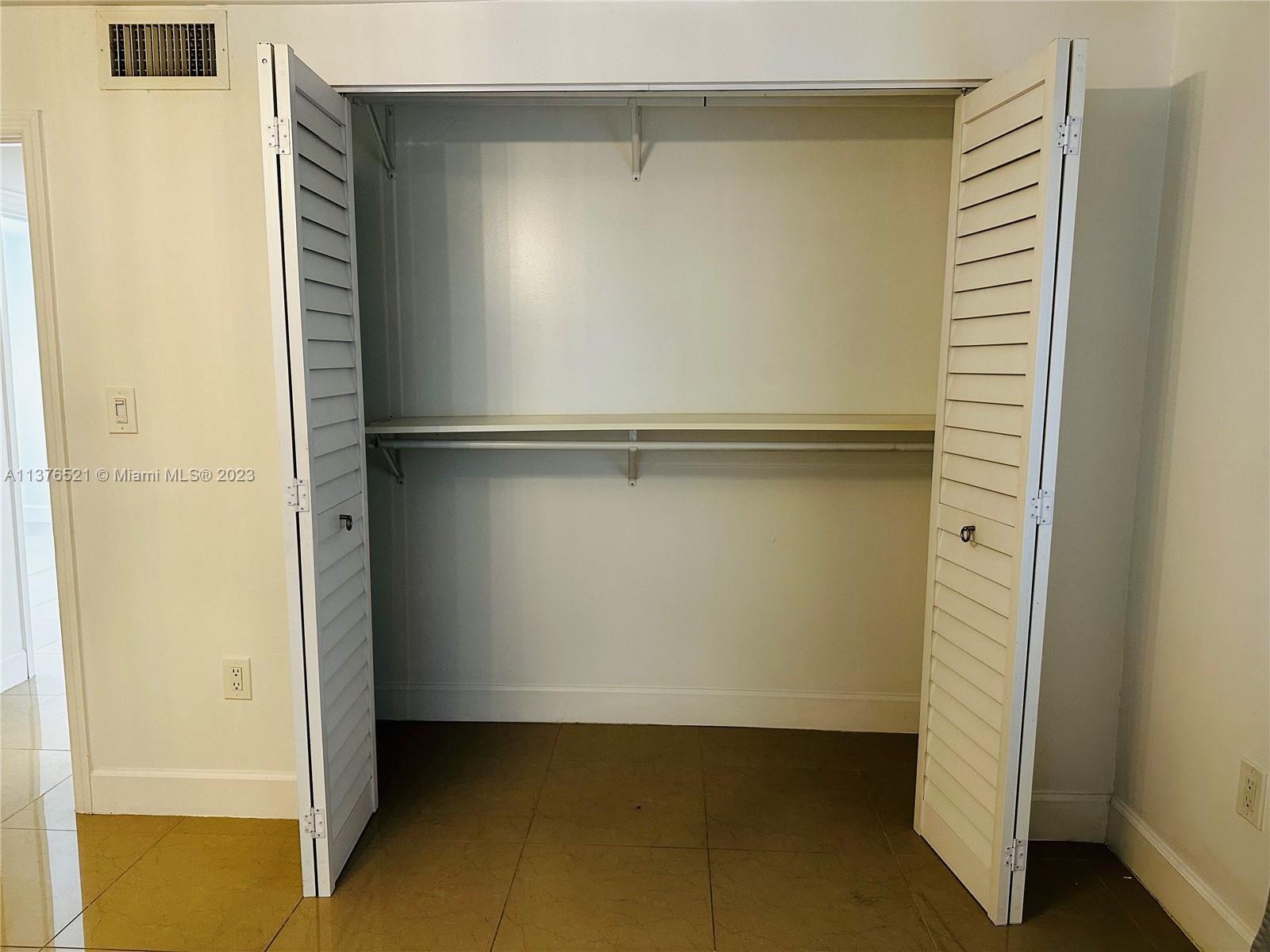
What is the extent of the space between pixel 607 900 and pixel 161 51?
252cm

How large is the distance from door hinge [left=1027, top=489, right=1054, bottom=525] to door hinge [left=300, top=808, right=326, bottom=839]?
1.82 metres

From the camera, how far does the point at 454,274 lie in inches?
111

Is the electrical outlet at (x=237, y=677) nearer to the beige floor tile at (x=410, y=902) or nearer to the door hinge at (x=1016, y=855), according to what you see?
the beige floor tile at (x=410, y=902)

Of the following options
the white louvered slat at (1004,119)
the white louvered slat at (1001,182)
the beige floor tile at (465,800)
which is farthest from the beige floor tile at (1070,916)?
the white louvered slat at (1004,119)

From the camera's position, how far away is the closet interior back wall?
275 cm

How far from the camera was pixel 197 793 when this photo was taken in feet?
8.04

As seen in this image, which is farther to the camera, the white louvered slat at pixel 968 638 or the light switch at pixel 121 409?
the light switch at pixel 121 409

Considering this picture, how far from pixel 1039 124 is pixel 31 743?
3.67m

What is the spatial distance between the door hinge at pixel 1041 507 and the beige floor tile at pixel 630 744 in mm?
1428

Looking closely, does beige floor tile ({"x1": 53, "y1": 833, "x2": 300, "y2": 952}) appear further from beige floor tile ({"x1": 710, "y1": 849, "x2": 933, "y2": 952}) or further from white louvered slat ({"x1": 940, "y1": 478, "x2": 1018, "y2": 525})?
white louvered slat ({"x1": 940, "y1": 478, "x2": 1018, "y2": 525})

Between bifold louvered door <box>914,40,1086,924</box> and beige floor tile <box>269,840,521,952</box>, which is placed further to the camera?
beige floor tile <box>269,840,521,952</box>

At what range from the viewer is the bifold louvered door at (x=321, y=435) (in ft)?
5.98

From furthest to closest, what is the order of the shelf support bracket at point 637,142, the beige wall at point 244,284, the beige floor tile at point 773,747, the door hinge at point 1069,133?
1. the beige floor tile at point 773,747
2. the shelf support bracket at point 637,142
3. the beige wall at point 244,284
4. the door hinge at point 1069,133

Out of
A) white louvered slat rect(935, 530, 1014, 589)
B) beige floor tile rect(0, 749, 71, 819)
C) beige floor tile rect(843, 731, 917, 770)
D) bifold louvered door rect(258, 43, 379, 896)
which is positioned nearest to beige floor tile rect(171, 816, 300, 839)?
bifold louvered door rect(258, 43, 379, 896)
